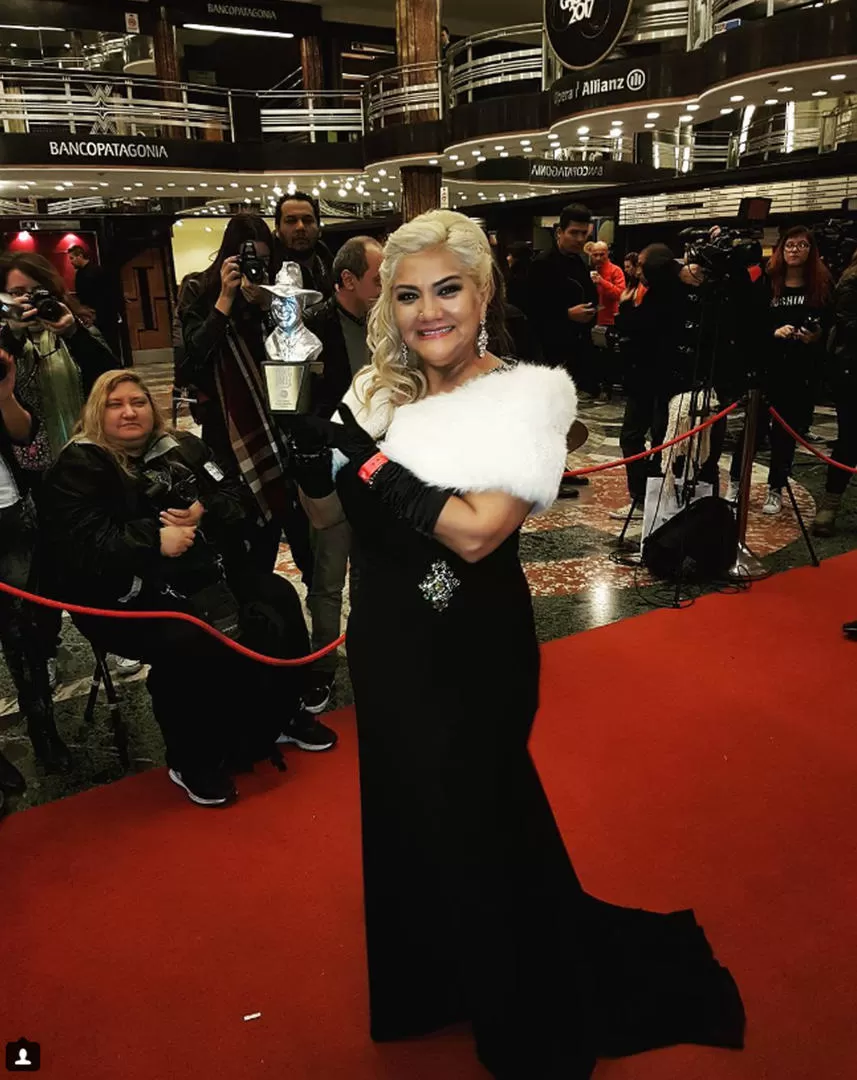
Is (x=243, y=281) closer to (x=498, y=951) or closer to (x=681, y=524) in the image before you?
(x=498, y=951)

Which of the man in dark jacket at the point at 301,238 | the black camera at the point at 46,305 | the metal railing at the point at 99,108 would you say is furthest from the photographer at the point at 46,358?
the metal railing at the point at 99,108

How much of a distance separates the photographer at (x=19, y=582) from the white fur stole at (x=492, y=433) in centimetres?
173

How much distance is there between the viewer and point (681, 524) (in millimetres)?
4254

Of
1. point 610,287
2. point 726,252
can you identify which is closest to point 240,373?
point 726,252

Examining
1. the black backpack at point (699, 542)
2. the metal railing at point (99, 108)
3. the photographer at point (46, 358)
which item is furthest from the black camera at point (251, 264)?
the metal railing at point (99, 108)

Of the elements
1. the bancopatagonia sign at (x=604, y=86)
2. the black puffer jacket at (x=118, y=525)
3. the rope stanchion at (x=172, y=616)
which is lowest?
the rope stanchion at (x=172, y=616)

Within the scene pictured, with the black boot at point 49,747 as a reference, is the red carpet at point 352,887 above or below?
below

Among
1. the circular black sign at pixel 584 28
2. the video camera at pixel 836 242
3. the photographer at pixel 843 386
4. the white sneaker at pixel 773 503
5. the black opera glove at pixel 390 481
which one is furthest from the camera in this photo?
the circular black sign at pixel 584 28

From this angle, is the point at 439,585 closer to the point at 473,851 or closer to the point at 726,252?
the point at 473,851

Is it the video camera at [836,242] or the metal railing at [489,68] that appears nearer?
the video camera at [836,242]

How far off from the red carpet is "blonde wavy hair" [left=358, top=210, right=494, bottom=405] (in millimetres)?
1367

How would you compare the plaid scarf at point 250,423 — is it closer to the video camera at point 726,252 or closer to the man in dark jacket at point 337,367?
the man in dark jacket at point 337,367

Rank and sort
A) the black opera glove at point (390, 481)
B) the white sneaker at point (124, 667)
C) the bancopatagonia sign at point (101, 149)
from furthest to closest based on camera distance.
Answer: the bancopatagonia sign at point (101, 149), the white sneaker at point (124, 667), the black opera glove at point (390, 481)

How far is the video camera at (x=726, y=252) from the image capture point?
3822 mm
